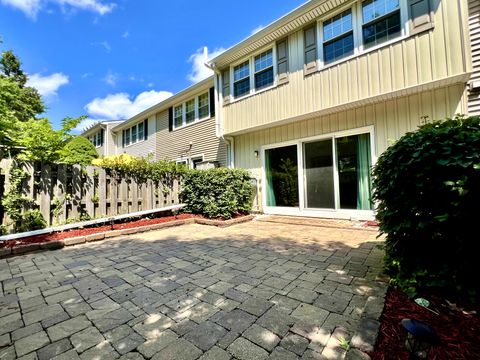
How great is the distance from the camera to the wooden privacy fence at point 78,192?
4.65 metres

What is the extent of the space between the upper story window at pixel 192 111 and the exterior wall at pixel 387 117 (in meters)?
3.78

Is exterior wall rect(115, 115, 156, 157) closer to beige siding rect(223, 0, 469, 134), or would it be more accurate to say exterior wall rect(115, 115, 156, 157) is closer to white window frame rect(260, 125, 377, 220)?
beige siding rect(223, 0, 469, 134)

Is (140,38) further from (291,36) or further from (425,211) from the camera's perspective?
(425,211)

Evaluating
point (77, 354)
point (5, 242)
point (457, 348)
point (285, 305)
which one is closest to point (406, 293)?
point (457, 348)

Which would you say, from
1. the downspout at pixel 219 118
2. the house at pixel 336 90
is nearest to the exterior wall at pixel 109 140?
the downspout at pixel 219 118

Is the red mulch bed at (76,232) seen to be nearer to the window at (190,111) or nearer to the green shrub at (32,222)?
the green shrub at (32,222)

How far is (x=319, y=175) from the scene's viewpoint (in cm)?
671

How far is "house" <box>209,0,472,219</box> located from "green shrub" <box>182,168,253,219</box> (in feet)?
3.16

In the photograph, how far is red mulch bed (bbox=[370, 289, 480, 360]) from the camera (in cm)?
139

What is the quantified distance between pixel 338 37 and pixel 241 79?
3.33 m

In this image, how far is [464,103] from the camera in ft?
15.5

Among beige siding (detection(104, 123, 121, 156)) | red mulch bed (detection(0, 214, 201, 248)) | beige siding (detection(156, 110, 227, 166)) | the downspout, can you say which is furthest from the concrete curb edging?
beige siding (detection(104, 123, 121, 156))

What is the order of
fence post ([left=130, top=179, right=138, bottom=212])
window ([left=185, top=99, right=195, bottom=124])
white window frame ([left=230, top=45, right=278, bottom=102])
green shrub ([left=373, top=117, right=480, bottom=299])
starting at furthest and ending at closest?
1. window ([left=185, top=99, right=195, bottom=124])
2. white window frame ([left=230, top=45, right=278, bottom=102])
3. fence post ([left=130, top=179, right=138, bottom=212])
4. green shrub ([left=373, top=117, right=480, bottom=299])

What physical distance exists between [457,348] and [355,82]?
5613 millimetres
